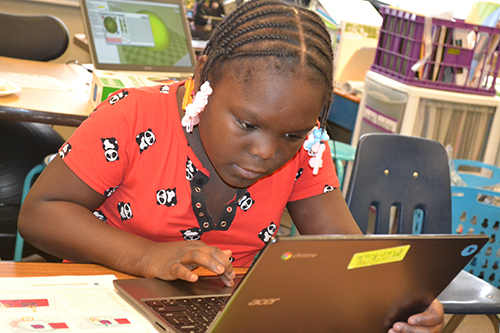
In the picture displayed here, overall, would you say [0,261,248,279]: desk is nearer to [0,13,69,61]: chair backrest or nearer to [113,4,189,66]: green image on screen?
[113,4,189,66]: green image on screen

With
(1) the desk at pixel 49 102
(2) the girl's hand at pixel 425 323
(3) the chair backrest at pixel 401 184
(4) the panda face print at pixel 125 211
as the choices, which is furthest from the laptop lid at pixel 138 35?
(2) the girl's hand at pixel 425 323

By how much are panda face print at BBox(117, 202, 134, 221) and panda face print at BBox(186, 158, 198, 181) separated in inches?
5.0

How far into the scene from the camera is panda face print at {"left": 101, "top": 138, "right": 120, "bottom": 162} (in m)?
0.97

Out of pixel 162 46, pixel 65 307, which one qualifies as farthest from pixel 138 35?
pixel 65 307

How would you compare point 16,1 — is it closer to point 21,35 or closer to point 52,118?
point 21,35

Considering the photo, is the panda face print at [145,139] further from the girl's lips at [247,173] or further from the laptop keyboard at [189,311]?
the laptop keyboard at [189,311]

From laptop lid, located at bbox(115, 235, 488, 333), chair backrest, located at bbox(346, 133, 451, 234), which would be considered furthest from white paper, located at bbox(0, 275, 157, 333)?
chair backrest, located at bbox(346, 133, 451, 234)

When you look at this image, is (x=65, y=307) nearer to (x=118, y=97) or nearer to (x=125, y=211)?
(x=125, y=211)

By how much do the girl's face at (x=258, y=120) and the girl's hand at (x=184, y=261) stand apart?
0.48 feet

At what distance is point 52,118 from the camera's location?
1659mm

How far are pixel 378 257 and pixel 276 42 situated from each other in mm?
377

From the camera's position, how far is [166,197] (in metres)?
1.04

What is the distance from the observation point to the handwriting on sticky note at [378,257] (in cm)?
67

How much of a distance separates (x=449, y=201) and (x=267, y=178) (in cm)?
77
